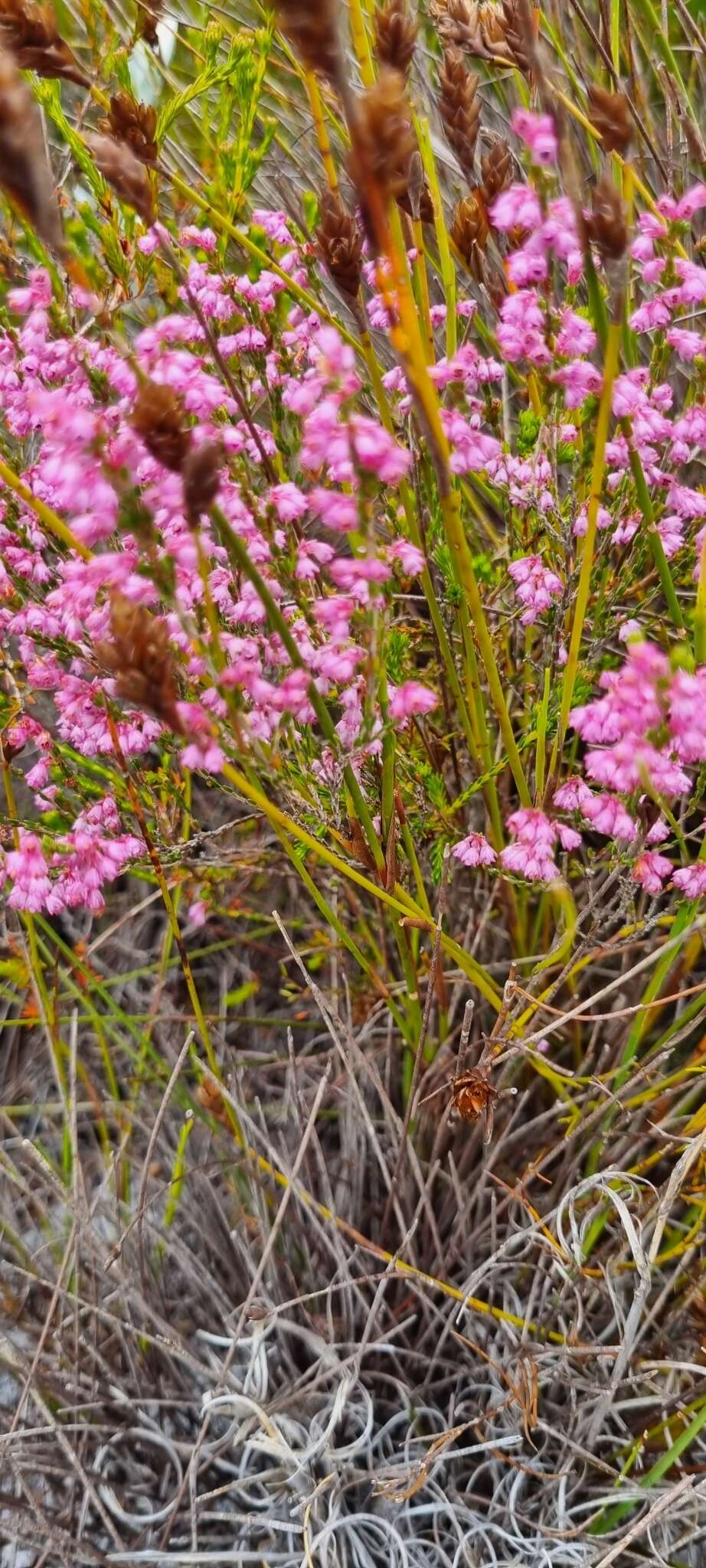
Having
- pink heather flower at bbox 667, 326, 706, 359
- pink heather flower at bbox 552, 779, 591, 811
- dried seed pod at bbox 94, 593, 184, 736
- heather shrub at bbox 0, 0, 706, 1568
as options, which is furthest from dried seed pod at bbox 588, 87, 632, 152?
pink heather flower at bbox 552, 779, 591, 811

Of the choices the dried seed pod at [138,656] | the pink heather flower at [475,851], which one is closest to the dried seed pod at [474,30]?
the dried seed pod at [138,656]

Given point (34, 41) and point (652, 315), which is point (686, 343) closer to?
point (652, 315)

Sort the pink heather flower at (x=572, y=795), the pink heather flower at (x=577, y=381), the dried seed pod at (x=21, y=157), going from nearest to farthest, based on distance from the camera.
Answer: the dried seed pod at (x=21, y=157) → the pink heather flower at (x=577, y=381) → the pink heather flower at (x=572, y=795)

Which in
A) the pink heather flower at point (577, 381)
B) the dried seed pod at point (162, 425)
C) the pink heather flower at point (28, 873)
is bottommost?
the pink heather flower at point (28, 873)

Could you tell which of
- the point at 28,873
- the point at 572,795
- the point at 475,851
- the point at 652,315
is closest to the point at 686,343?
the point at 652,315

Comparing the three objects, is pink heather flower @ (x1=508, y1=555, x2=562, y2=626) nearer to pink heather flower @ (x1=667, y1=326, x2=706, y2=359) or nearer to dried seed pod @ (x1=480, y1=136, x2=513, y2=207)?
pink heather flower @ (x1=667, y1=326, x2=706, y2=359)

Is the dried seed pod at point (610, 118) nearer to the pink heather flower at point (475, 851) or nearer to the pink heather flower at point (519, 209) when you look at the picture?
the pink heather flower at point (519, 209)

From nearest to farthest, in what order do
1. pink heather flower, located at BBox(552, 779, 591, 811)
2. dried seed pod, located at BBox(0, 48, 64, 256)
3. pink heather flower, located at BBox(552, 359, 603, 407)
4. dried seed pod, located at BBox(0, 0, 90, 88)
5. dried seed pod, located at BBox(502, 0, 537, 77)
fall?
dried seed pod, located at BBox(0, 48, 64, 256) < dried seed pod, located at BBox(0, 0, 90, 88) < dried seed pod, located at BBox(502, 0, 537, 77) < pink heather flower, located at BBox(552, 359, 603, 407) < pink heather flower, located at BBox(552, 779, 591, 811)
